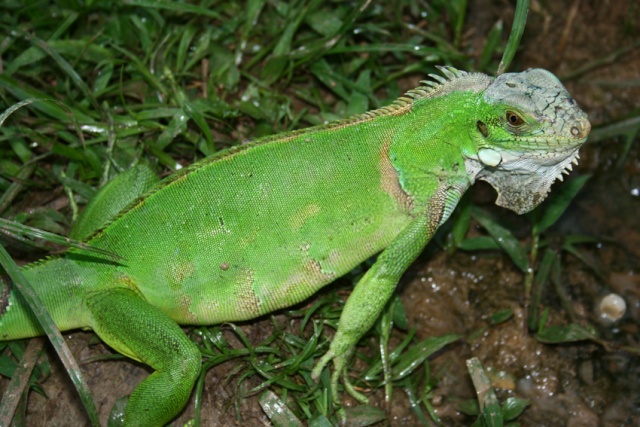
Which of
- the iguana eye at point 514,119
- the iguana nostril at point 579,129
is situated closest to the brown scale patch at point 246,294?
the iguana eye at point 514,119

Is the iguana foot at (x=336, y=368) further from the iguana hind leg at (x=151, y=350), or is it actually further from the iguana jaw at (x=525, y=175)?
the iguana jaw at (x=525, y=175)

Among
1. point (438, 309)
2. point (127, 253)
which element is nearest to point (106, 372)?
point (127, 253)

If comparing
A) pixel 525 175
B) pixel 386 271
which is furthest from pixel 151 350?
pixel 525 175

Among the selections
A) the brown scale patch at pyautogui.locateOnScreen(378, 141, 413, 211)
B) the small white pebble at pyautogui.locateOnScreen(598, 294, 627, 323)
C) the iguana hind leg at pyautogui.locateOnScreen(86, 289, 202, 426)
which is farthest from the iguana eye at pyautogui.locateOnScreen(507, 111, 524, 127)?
the iguana hind leg at pyautogui.locateOnScreen(86, 289, 202, 426)

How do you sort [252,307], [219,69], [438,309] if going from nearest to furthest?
[252,307] < [438,309] < [219,69]

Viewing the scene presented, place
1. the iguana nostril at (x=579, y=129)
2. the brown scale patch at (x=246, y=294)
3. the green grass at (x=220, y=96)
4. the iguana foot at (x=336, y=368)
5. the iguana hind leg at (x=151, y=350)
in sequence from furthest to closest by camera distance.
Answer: the green grass at (x=220, y=96) < the iguana foot at (x=336, y=368) < the brown scale patch at (x=246, y=294) < the iguana nostril at (x=579, y=129) < the iguana hind leg at (x=151, y=350)

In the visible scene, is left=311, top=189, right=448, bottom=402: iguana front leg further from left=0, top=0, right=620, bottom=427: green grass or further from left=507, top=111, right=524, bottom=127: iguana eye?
left=507, top=111, right=524, bottom=127: iguana eye

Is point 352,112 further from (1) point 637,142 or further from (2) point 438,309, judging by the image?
(1) point 637,142

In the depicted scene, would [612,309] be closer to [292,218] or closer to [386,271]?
[386,271]
